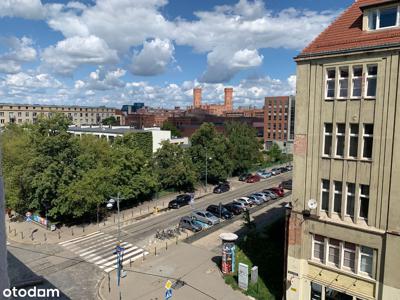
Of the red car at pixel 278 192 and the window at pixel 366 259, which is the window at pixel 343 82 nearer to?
the window at pixel 366 259

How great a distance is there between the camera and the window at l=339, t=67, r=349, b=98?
53.7 ft

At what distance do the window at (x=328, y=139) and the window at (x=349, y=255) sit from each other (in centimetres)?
482

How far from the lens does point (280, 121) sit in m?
91.4

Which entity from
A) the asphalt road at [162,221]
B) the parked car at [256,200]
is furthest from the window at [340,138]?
the parked car at [256,200]

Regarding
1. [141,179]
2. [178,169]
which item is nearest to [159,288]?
[141,179]

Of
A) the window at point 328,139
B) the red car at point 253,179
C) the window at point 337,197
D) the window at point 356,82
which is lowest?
the red car at point 253,179

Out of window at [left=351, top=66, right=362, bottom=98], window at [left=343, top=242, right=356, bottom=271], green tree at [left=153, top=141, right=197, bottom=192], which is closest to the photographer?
window at [left=351, top=66, right=362, bottom=98]

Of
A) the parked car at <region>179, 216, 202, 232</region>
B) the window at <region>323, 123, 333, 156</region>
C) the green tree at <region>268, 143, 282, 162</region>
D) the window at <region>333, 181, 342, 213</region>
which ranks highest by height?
the window at <region>323, 123, 333, 156</region>

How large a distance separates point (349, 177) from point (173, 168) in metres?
32.5

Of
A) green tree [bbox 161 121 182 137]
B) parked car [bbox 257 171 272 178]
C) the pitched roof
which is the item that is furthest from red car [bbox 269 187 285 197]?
green tree [bbox 161 121 182 137]

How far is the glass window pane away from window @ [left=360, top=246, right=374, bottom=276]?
430 inches

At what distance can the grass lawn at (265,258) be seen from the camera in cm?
2119

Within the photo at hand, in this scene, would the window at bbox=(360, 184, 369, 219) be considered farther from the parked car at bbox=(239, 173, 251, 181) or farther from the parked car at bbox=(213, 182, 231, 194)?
the parked car at bbox=(239, 173, 251, 181)

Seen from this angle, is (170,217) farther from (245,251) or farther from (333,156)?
(333,156)
